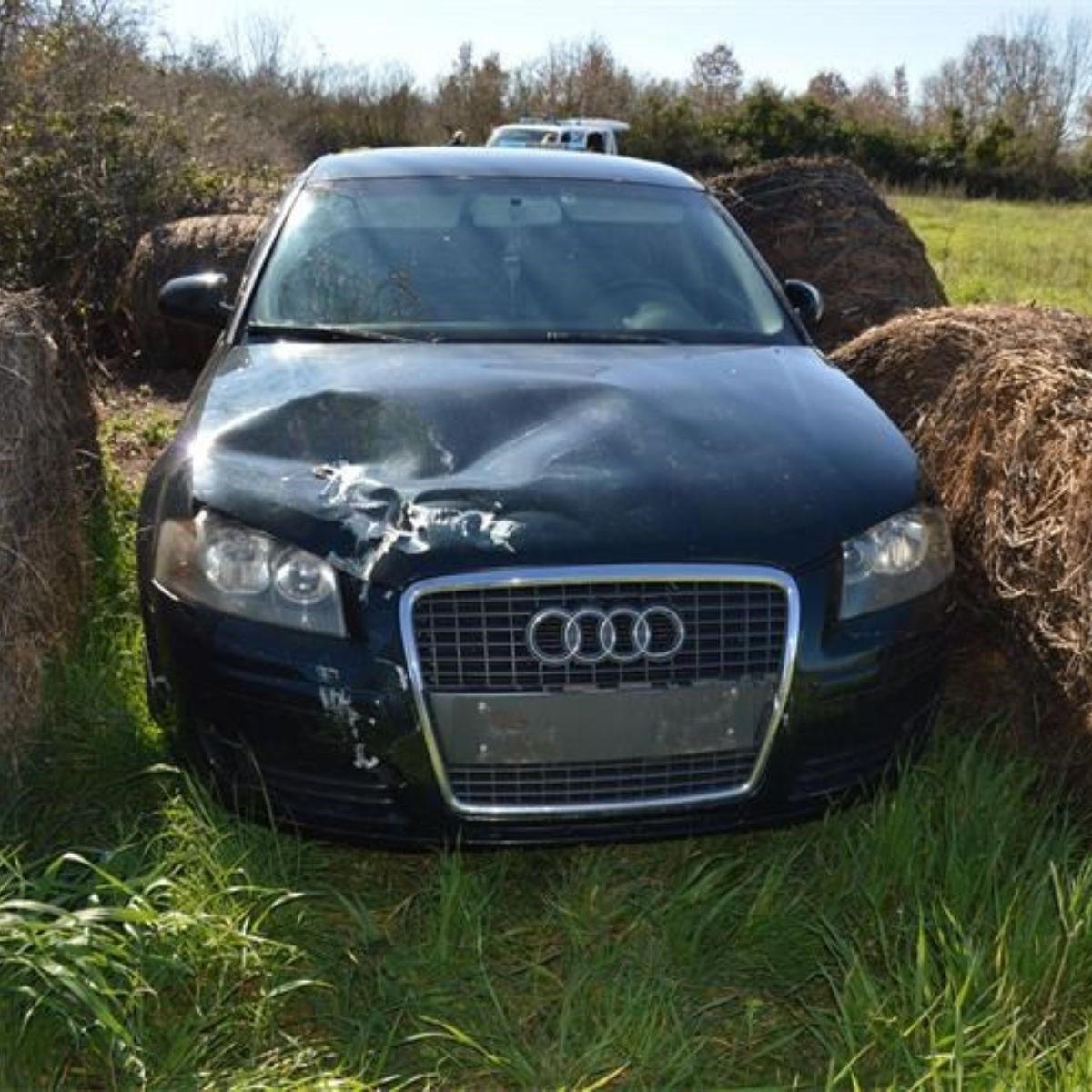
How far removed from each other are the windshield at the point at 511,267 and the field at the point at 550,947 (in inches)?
54.7

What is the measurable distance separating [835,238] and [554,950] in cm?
580

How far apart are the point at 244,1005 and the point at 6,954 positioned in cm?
44

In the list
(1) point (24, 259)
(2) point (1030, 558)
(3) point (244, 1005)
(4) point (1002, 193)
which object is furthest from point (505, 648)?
(4) point (1002, 193)

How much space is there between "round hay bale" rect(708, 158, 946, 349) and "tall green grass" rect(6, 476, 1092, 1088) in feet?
14.6

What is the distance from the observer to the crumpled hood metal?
273 centimetres

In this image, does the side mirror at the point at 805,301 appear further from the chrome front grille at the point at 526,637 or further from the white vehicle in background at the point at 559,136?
the white vehicle in background at the point at 559,136

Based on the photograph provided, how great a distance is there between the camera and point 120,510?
17.1 feet

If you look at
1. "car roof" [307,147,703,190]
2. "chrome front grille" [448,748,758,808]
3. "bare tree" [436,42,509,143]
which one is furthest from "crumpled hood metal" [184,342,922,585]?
"bare tree" [436,42,509,143]

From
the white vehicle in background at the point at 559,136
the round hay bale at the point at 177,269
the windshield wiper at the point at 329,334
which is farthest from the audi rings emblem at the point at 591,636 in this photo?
the white vehicle in background at the point at 559,136

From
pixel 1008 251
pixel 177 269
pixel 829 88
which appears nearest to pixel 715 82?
pixel 829 88

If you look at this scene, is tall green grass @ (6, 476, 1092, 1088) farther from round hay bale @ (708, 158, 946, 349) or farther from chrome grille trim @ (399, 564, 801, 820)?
round hay bale @ (708, 158, 946, 349)

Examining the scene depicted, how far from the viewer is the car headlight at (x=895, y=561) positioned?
9.46 feet

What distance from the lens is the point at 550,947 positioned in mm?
2844

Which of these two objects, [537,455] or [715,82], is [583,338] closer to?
[537,455]
